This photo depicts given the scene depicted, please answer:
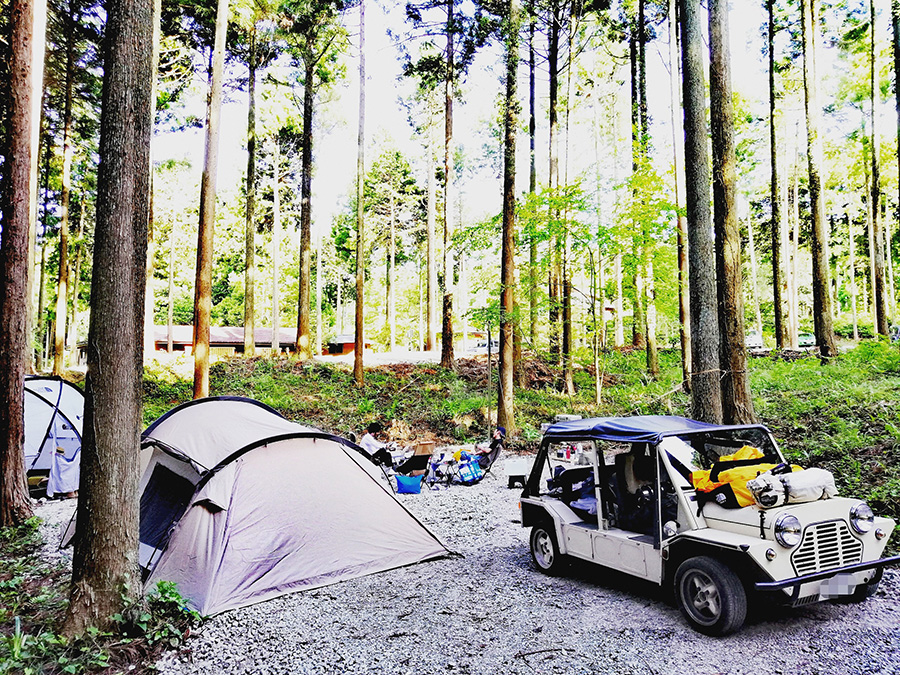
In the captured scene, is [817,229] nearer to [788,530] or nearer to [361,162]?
[361,162]

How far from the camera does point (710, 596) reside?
4062 mm

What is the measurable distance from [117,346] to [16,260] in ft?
14.5

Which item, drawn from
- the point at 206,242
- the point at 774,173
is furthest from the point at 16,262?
the point at 774,173

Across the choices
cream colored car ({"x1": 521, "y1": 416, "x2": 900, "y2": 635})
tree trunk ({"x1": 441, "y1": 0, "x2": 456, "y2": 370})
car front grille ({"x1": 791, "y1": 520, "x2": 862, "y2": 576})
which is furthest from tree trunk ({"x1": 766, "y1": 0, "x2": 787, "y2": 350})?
car front grille ({"x1": 791, "y1": 520, "x2": 862, "y2": 576})

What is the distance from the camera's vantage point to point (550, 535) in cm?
567

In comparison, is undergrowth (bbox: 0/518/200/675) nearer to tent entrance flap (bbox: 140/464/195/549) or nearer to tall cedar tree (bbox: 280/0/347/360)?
tent entrance flap (bbox: 140/464/195/549)

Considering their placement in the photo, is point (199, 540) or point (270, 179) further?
point (270, 179)

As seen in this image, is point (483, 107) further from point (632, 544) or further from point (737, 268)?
point (632, 544)

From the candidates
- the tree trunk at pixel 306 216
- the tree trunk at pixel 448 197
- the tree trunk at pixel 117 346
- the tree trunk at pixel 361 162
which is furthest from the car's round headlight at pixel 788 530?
the tree trunk at pixel 306 216

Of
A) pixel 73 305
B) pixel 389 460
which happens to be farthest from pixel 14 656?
pixel 73 305

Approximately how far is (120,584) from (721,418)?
762cm

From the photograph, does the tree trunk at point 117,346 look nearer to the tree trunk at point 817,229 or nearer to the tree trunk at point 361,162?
the tree trunk at point 361,162

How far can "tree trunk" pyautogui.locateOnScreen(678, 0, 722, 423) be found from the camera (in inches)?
323

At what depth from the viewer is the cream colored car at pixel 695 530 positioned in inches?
150
